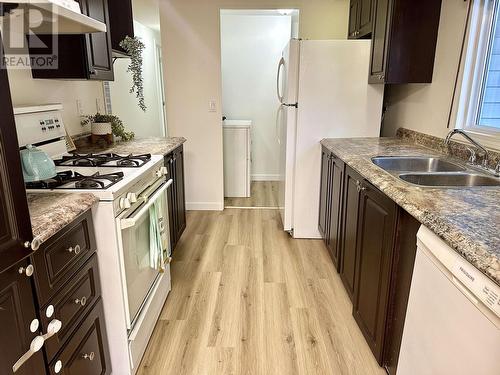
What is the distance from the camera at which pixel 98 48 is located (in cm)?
202

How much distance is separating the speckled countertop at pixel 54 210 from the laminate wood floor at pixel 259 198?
293 cm

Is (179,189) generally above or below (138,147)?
below

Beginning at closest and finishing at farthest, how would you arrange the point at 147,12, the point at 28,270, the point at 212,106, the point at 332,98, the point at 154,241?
the point at 28,270, the point at 154,241, the point at 332,98, the point at 212,106, the point at 147,12

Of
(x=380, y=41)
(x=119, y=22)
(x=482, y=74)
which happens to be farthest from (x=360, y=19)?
(x=119, y=22)

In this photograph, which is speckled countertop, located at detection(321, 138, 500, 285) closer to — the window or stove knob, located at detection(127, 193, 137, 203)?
the window

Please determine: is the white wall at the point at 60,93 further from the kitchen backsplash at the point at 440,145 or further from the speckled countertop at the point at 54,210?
the kitchen backsplash at the point at 440,145

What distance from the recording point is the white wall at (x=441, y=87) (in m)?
2.09

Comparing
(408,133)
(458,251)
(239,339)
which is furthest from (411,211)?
(408,133)

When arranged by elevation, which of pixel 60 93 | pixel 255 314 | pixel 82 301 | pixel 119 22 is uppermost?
pixel 119 22

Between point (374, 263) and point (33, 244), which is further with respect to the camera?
point (374, 263)

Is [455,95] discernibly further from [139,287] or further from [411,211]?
[139,287]

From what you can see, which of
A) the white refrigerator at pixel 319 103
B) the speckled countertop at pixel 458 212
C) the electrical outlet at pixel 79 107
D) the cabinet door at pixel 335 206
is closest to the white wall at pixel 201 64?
the white refrigerator at pixel 319 103

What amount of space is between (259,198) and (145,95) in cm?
239

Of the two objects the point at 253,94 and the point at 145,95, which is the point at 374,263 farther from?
the point at 145,95
